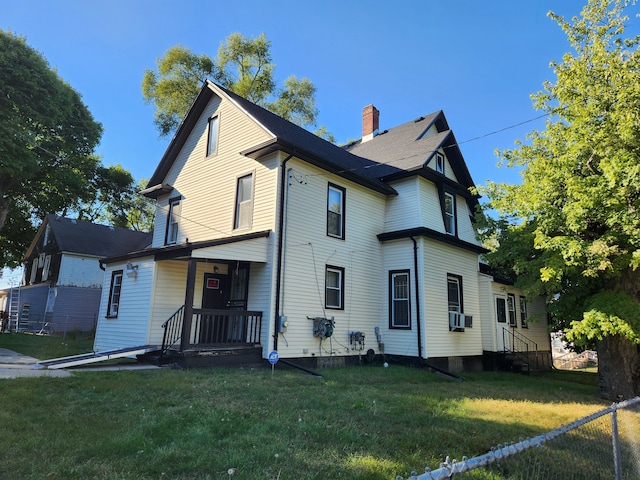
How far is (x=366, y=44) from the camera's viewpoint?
12438mm

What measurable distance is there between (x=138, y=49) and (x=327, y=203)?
10919mm

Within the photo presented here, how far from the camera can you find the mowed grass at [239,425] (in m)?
3.58

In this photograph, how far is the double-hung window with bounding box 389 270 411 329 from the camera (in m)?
13.0

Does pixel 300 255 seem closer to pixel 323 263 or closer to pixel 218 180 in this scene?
pixel 323 263

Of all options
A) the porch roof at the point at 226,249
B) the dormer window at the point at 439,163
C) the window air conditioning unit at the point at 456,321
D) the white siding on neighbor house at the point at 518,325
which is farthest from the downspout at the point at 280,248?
the white siding on neighbor house at the point at 518,325

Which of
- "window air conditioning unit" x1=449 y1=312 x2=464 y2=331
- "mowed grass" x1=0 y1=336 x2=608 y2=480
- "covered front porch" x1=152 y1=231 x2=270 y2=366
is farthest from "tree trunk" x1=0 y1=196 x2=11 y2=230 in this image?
"window air conditioning unit" x1=449 y1=312 x2=464 y2=331

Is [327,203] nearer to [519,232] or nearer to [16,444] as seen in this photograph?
[519,232]

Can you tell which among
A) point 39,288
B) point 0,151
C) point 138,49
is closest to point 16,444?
point 138,49

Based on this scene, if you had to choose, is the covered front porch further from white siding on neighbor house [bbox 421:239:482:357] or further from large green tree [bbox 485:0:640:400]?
large green tree [bbox 485:0:640:400]

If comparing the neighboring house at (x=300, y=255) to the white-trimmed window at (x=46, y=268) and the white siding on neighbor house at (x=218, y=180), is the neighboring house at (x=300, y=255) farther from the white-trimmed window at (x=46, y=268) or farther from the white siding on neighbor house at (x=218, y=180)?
the white-trimmed window at (x=46, y=268)

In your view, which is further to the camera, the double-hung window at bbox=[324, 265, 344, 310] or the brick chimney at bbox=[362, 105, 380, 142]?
the brick chimney at bbox=[362, 105, 380, 142]

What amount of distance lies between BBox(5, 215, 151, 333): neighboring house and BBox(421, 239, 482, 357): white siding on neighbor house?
1913 centimetres

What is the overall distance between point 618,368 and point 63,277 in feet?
91.7

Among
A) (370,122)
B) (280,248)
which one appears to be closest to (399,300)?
(280,248)
